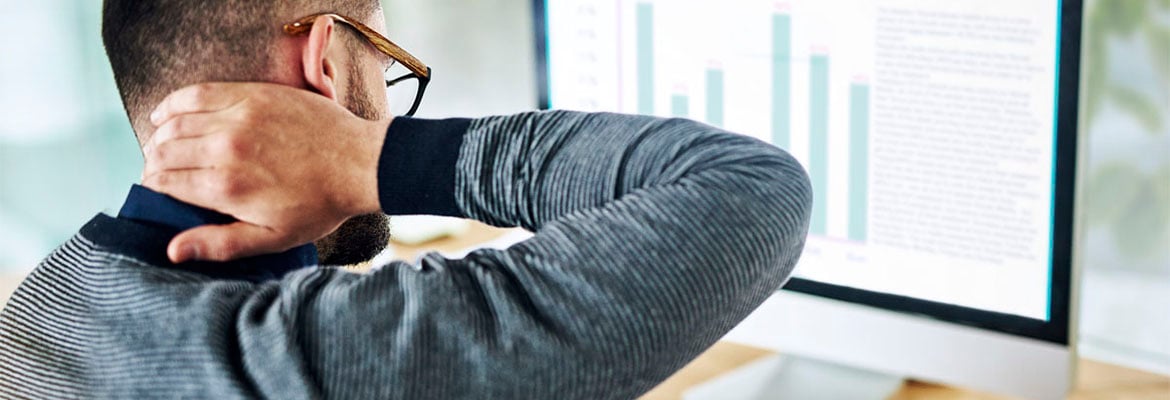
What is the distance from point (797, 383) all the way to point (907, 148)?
10.2 inches

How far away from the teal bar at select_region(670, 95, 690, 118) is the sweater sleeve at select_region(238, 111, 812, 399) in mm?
402

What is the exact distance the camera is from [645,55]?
1098 mm

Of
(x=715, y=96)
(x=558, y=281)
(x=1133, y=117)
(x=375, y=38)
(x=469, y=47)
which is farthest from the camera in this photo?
(x=469, y=47)

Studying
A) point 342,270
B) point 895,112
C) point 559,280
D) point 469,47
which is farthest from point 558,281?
point 469,47

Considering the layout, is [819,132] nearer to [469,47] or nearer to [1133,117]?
[1133,117]

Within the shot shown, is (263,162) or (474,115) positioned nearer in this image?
(263,162)

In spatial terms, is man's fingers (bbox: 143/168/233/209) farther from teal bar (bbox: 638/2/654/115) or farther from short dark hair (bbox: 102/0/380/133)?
teal bar (bbox: 638/2/654/115)

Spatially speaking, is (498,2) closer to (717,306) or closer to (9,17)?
(9,17)

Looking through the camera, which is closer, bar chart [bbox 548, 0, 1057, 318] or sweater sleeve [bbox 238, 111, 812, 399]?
sweater sleeve [bbox 238, 111, 812, 399]

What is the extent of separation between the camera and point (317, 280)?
61 cm

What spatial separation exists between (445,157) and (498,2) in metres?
1.10

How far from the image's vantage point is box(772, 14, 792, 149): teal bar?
101 cm

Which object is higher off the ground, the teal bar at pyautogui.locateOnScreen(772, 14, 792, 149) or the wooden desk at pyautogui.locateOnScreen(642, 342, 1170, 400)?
the teal bar at pyautogui.locateOnScreen(772, 14, 792, 149)

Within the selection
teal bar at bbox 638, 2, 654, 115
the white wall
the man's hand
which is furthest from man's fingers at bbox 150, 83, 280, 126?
the white wall
